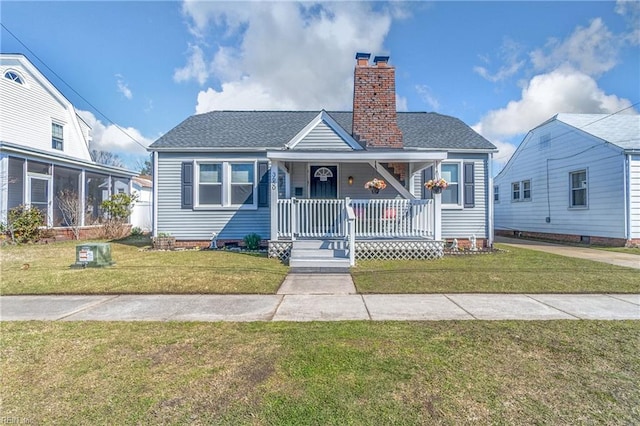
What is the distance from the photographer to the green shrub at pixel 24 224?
11719 millimetres

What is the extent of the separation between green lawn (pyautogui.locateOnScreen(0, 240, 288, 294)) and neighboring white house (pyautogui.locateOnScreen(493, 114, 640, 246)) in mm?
12762

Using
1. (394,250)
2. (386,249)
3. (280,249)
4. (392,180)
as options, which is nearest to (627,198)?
(392,180)

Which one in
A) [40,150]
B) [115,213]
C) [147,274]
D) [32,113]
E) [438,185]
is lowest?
[147,274]

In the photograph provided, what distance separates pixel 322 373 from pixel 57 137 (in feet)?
66.3

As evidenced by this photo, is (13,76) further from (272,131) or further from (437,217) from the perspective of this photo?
(437,217)

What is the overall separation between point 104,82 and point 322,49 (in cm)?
1172

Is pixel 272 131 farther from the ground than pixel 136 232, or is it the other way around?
pixel 272 131

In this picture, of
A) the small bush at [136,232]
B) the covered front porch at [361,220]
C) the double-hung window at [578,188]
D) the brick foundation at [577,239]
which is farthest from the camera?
the small bush at [136,232]

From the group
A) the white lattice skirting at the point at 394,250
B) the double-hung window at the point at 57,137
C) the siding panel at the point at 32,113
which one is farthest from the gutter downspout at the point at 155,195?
the double-hung window at the point at 57,137

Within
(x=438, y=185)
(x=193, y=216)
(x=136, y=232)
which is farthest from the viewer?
(x=136, y=232)

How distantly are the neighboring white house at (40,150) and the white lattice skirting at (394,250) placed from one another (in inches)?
522

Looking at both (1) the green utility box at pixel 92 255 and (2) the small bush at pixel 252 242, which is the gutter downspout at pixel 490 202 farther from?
(1) the green utility box at pixel 92 255

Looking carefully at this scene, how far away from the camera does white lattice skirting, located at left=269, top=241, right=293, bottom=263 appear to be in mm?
8836

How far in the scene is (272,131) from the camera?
40.2ft
